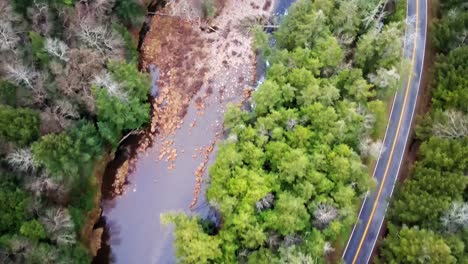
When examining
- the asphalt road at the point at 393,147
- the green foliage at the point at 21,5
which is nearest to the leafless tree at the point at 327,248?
the asphalt road at the point at 393,147

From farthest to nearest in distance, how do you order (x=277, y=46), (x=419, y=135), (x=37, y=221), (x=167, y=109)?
1. (x=167, y=109)
2. (x=277, y=46)
3. (x=419, y=135)
4. (x=37, y=221)

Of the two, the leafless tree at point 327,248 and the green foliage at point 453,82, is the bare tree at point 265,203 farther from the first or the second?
the green foliage at point 453,82

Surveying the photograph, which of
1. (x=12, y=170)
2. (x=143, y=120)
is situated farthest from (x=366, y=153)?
(x=12, y=170)

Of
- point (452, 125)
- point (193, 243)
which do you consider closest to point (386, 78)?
point (452, 125)

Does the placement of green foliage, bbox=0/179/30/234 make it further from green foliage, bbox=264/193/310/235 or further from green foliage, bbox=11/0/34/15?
green foliage, bbox=264/193/310/235

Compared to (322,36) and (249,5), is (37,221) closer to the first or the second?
(322,36)

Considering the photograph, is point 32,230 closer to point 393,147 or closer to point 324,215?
point 324,215
